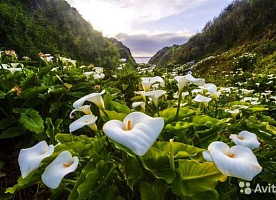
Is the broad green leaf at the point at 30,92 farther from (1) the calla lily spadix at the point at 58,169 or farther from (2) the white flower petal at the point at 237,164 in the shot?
(2) the white flower petal at the point at 237,164

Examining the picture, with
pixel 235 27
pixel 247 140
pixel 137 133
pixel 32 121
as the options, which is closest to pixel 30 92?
pixel 32 121

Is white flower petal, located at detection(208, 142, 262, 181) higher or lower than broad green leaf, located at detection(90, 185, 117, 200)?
higher

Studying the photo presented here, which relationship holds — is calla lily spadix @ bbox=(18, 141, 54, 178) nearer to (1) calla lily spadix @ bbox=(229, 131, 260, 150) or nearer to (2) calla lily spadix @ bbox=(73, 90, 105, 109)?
(2) calla lily spadix @ bbox=(73, 90, 105, 109)

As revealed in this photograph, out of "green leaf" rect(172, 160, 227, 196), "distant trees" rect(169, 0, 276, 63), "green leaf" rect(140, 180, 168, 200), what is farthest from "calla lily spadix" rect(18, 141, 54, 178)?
"distant trees" rect(169, 0, 276, 63)

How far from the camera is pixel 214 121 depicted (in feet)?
4.55

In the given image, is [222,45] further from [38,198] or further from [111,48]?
[38,198]

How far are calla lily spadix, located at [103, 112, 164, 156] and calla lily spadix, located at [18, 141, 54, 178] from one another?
28 centimetres

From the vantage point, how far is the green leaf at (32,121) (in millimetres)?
1817

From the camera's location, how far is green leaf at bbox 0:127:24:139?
1.98 metres

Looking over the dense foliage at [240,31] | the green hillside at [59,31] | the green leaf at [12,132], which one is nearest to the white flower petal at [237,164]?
the green leaf at [12,132]

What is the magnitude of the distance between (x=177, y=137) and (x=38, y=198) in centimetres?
104

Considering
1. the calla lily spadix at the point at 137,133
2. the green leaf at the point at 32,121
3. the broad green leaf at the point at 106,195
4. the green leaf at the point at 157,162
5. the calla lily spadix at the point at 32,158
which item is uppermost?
the calla lily spadix at the point at 137,133

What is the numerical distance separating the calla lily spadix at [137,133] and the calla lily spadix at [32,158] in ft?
0.91

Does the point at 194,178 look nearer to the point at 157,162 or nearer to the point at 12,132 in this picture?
the point at 157,162
